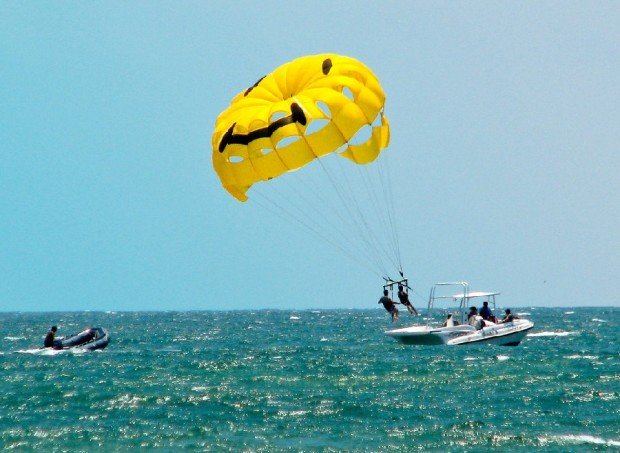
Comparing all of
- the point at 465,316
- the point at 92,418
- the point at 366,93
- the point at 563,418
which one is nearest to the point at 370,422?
the point at 563,418

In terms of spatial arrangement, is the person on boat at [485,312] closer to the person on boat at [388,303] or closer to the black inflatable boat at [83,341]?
the person on boat at [388,303]

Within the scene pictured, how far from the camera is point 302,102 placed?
21.1 meters

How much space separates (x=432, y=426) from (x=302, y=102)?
7.44 m

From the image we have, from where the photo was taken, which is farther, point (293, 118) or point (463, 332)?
point (463, 332)

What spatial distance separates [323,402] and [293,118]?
6.57 meters

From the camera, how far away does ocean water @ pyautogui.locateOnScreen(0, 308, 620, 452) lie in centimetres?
1773

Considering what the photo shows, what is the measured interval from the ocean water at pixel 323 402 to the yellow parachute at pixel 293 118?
544 centimetres

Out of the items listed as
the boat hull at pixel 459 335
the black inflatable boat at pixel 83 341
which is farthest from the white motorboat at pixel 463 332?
the black inflatable boat at pixel 83 341

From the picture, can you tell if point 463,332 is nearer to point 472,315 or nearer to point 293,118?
point 472,315

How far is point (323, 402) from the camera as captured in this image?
2220 cm

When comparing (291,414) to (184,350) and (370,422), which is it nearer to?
(370,422)

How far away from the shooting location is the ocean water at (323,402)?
17734 millimetres

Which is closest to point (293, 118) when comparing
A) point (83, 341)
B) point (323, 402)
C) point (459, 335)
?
point (323, 402)

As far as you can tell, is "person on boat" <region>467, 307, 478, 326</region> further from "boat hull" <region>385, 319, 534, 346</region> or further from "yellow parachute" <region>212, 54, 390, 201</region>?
"yellow parachute" <region>212, 54, 390, 201</region>
